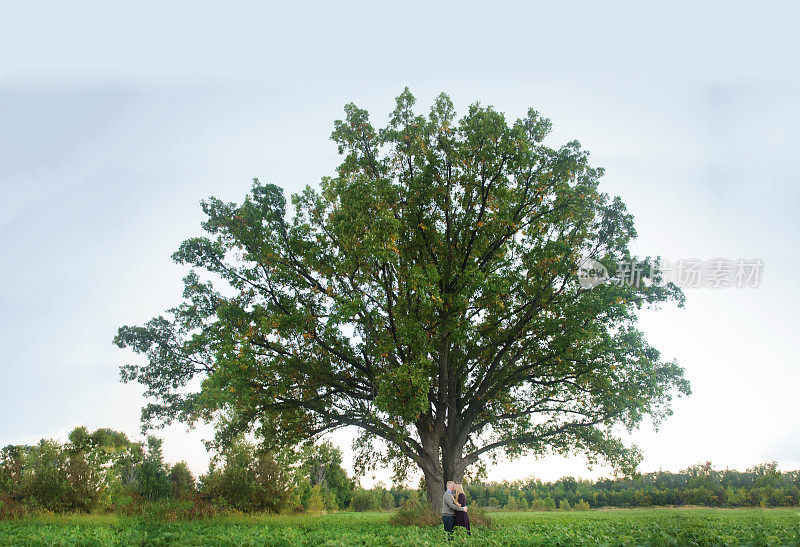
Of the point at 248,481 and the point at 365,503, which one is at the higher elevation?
the point at 248,481

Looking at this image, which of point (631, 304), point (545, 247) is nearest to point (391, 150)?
point (545, 247)

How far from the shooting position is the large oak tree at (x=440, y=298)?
632 inches

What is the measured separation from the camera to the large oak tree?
16.1 metres

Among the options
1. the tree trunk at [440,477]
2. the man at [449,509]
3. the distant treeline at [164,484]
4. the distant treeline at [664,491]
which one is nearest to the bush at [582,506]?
the distant treeline at [664,491]

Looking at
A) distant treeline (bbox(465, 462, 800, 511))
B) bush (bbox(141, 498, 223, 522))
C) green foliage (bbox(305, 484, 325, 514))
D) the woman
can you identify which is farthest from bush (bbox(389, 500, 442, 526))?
green foliage (bbox(305, 484, 325, 514))

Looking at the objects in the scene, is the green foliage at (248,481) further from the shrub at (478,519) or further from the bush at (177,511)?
the shrub at (478,519)

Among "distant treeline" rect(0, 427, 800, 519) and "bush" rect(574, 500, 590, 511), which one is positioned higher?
"distant treeline" rect(0, 427, 800, 519)

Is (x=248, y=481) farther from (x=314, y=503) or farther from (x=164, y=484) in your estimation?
(x=314, y=503)

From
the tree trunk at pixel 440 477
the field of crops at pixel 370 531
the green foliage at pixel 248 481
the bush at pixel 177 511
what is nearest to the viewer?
the field of crops at pixel 370 531

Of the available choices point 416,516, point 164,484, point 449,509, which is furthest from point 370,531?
point 164,484

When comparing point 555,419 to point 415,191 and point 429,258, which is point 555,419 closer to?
point 429,258

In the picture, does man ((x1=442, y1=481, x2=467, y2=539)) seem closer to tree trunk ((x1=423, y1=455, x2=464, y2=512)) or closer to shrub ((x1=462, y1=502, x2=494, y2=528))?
shrub ((x1=462, y1=502, x2=494, y2=528))

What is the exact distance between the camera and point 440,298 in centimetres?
1552

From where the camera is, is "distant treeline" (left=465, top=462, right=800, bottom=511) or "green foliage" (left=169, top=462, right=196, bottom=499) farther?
"distant treeline" (left=465, top=462, right=800, bottom=511)
